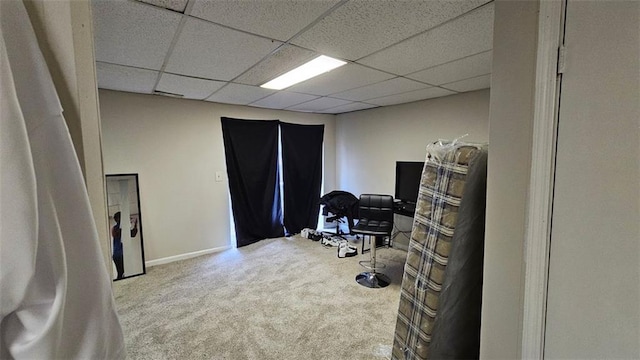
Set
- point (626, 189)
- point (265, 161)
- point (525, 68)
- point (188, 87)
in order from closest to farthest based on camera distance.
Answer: point (626, 189)
point (525, 68)
point (188, 87)
point (265, 161)

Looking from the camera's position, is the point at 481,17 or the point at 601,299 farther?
the point at 481,17

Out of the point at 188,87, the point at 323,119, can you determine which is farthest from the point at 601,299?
the point at 323,119

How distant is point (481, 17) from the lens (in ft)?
4.93

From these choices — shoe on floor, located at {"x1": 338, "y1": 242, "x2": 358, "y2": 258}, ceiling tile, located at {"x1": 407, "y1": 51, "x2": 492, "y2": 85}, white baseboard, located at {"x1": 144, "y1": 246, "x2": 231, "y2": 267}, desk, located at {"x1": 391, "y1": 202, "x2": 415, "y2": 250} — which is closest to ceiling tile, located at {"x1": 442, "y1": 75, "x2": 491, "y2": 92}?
ceiling tile, located at {"x1": 407, "y1": 51, "x2": 492, "y2": 85}

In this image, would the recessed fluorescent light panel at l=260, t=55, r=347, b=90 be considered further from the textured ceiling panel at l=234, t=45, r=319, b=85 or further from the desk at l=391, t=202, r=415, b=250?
the desk at l=391, t=202, r=415, b=250

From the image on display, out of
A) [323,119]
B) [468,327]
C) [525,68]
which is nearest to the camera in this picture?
[525,68]

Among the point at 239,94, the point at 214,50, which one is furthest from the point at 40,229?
the point at 239,94

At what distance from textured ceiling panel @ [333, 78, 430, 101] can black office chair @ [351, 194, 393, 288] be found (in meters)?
1.29

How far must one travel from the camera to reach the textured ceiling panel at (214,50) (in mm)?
1653

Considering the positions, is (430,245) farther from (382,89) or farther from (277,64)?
(382,89)

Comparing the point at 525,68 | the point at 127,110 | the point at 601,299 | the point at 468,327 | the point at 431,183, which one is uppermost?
the point at 127,110

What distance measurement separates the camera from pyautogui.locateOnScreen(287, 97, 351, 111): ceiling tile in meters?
3.77

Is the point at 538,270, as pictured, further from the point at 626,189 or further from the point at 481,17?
the point at 481,17

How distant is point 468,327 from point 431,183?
2.64 feet
